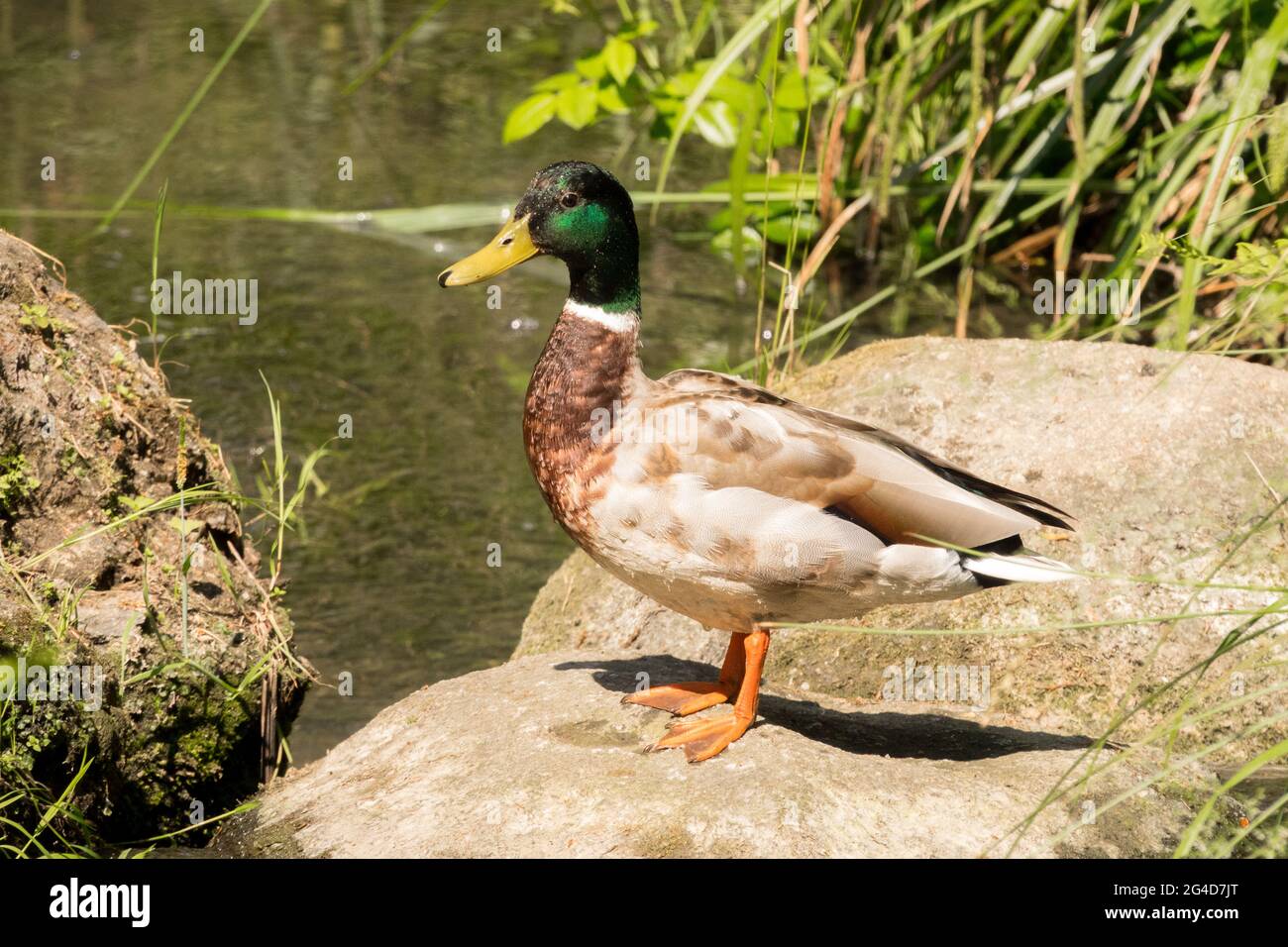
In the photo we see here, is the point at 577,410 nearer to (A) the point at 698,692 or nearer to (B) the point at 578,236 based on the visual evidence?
(B) the point at 578,236

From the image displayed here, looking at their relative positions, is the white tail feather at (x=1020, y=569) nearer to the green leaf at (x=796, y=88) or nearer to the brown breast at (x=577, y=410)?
the brown breast at (x=577, y=410)

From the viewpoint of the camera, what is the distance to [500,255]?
12.1ft

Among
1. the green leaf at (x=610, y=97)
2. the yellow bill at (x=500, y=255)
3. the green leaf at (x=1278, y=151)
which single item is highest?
the green leaf at (x=610, y=97)

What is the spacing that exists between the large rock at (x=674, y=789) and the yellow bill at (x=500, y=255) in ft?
3.48

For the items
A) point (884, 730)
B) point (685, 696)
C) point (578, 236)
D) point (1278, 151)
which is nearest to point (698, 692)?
point (685, 696)

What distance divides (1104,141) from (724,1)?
4.54 m

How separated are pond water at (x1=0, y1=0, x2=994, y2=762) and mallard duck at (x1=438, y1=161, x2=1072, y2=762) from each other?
160 cm

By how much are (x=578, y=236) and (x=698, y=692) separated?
1.16 metres

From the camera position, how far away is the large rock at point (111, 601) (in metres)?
3.34

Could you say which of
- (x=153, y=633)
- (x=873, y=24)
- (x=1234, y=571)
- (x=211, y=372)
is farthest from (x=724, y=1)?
(x=153, y=633)

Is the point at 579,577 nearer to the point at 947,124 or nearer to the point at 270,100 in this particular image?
the point at 947,124

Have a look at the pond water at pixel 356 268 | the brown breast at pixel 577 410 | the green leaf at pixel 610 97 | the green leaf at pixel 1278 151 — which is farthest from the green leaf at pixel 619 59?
the green leaf at pixel 1278 151

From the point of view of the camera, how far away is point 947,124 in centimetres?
718

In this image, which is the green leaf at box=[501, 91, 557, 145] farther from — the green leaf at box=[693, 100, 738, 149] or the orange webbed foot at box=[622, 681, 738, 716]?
the orange webbed foot at box=[622, 681, 738, 716]
